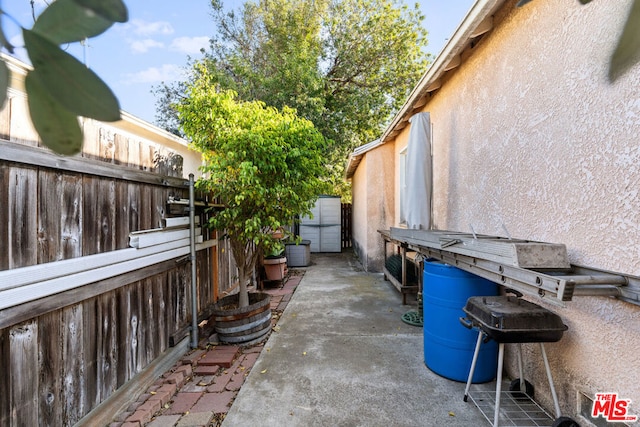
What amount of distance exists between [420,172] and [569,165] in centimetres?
211

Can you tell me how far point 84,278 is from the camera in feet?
7.02

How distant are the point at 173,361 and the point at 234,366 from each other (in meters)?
0.61

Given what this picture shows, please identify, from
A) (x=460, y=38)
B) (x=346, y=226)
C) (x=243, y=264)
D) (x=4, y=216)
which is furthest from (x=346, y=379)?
(x=346, y=226)

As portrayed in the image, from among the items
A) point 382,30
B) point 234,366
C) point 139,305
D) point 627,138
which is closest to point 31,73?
point 627,138

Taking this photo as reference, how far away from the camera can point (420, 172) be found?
427 cm

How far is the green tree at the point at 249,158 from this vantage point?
11.2ft

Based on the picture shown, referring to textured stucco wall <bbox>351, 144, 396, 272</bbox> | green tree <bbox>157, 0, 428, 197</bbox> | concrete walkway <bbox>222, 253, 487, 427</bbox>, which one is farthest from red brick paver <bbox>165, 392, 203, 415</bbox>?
green tree <bbox>157, 0, 428, 197</bbox>

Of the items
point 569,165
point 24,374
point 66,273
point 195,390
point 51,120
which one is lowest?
point 195,390

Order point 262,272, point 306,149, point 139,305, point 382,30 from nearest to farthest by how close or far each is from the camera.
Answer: point 139,305 < point 306,149 < point 262,272 < point 382,30

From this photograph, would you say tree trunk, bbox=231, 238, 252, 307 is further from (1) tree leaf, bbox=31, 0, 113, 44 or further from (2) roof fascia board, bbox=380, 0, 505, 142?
(1) tree leaf, bbox=31, 0, 113, 44

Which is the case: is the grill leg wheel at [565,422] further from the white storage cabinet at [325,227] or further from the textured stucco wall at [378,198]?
the white storage cabinet at [325,227]

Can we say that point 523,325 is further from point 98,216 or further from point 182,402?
point 98,216

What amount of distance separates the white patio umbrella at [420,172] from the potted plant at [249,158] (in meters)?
1.28

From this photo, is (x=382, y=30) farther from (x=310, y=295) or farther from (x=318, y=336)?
(x=318, y=336)
